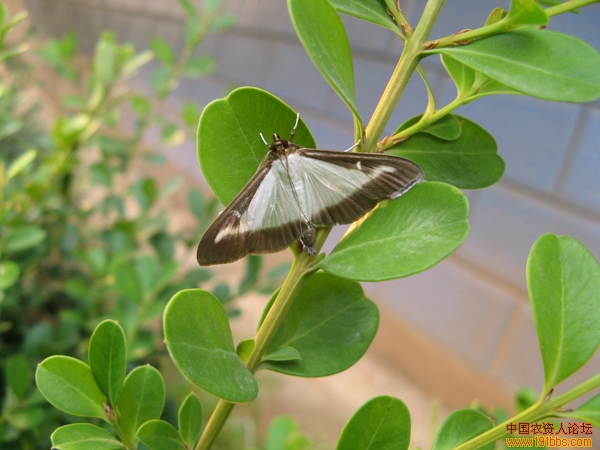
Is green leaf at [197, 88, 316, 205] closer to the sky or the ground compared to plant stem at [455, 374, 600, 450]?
closer to the sky

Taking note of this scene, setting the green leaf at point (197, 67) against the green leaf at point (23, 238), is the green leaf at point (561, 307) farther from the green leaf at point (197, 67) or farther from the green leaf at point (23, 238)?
the green leaf at point (197, 67)

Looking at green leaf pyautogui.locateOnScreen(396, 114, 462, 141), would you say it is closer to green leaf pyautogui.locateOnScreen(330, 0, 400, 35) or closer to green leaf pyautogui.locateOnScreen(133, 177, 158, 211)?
green leaf pyautogui.locateOnScreen(330, 0, 400, 35)

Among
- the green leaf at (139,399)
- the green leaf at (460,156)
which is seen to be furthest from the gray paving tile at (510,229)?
the green leaf at (139,399)

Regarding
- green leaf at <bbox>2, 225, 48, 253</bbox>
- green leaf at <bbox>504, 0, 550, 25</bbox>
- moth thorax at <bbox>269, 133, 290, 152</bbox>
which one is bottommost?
green leaf at <bbox>2, 225, 48, 253</bbox>

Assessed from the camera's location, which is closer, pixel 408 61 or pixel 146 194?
pixel 408 61

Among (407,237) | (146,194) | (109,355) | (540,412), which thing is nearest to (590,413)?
(540,412)

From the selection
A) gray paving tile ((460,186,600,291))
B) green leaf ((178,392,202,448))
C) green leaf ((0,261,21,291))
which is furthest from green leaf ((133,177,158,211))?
gray paving tile ((460,186,600,291))

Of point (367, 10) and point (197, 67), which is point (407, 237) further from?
point (197, 67)
